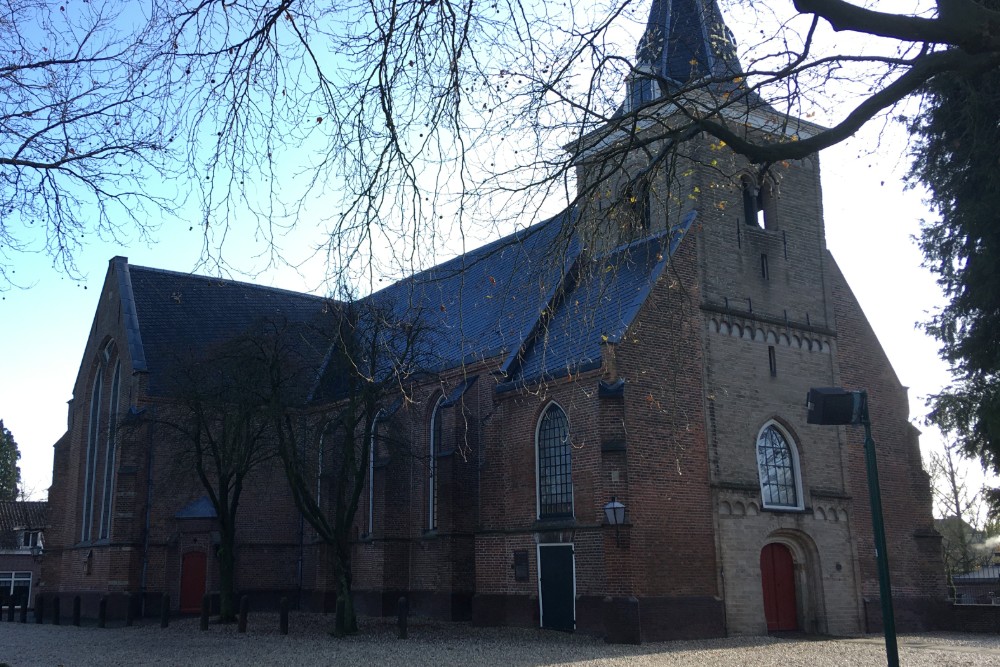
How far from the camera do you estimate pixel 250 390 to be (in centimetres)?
2358

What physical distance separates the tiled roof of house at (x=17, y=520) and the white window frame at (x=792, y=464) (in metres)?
42.7

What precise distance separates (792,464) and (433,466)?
1050 centimetres

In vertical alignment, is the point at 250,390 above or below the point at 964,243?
below

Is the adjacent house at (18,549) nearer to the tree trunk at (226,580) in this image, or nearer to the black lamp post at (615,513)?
the tree trunk at (226,580)

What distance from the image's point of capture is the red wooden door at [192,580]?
30953 millimetres

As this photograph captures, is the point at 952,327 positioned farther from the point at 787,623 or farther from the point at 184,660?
the point at 184,660

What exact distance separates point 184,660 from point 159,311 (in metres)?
19.8

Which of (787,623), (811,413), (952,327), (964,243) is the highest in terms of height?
(964,243)

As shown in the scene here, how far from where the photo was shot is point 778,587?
78.4 ft

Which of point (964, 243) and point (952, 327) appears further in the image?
point (952, 327)

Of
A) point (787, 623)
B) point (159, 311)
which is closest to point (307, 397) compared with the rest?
point (159, 311)

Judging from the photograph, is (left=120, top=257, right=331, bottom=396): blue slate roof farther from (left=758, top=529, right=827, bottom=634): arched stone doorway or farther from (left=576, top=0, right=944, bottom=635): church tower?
(left=758, top=529, right=827, bottom=634): arched stone doorway

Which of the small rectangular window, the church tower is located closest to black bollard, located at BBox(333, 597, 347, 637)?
the small rectangular window

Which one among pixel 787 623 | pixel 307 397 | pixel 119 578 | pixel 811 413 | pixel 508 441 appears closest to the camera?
pixel 811 413
